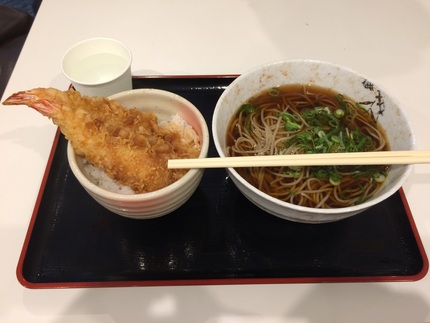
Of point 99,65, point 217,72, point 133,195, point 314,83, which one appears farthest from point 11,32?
point 314,83

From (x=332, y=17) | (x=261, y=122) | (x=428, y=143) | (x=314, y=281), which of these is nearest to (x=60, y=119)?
(x=261, y=122)

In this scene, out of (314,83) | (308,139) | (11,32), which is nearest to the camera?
(308,139)

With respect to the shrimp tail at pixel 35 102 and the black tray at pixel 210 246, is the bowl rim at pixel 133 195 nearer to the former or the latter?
the shrimp tail at pixel 35 102

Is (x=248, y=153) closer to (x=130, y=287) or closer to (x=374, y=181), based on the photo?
(x=374, y=181)

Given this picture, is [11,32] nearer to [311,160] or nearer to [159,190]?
[159,190]

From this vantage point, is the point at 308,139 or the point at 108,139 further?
the point at 308,139

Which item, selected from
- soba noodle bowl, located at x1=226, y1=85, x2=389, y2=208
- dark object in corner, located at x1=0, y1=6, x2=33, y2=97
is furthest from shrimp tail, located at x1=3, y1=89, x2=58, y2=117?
dark object in corner, located at x1=0, y1=6, x2=33, y2=97

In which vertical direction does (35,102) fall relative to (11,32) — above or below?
above
